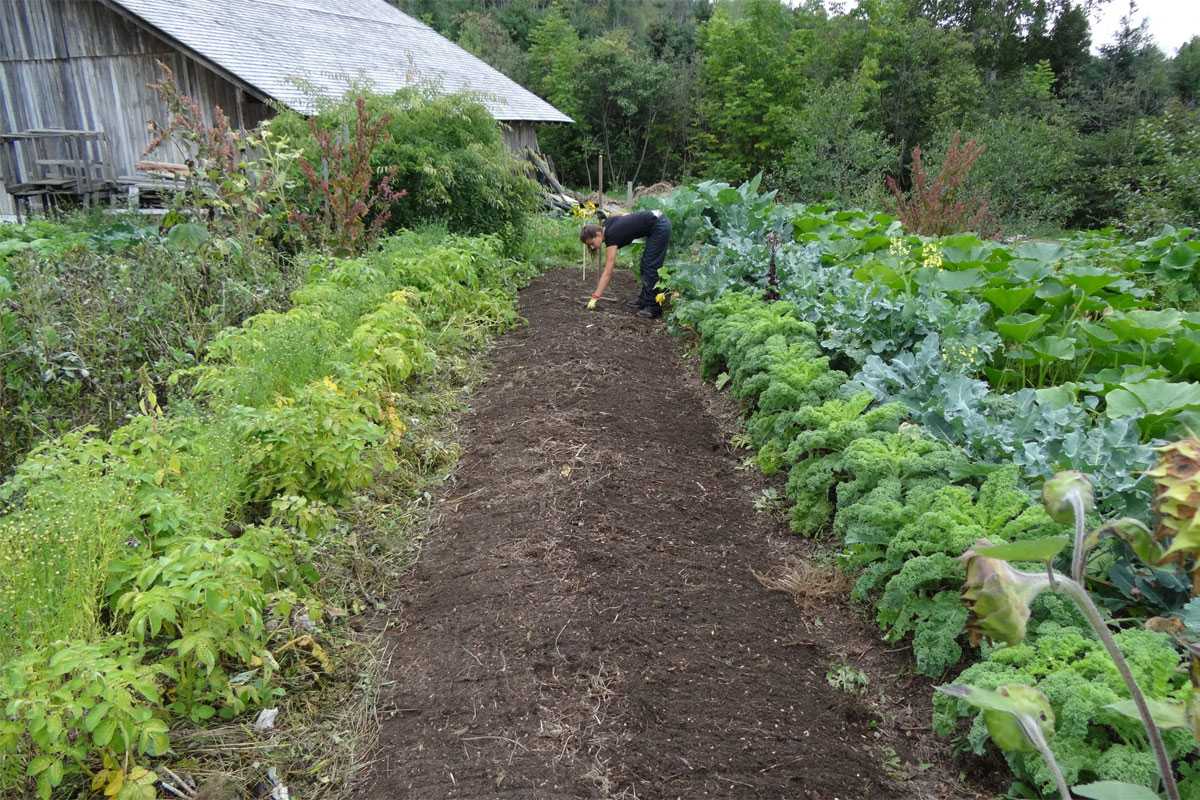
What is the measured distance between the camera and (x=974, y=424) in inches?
146

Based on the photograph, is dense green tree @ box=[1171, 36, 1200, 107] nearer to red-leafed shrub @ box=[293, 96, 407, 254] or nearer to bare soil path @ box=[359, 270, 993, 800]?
red-leafed shrub @ box=[293, 96, 407, 254]

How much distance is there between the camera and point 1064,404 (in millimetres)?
3791

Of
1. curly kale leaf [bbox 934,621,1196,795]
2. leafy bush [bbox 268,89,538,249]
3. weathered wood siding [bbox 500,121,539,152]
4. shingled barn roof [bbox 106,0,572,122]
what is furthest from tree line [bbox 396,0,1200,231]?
curly kale leaf [bbox 934,621,1196,795]

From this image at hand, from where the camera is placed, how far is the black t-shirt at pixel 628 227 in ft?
28.4

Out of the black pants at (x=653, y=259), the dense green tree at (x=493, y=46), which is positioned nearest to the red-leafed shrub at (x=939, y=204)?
A: the black pants at (x=653, y=259)

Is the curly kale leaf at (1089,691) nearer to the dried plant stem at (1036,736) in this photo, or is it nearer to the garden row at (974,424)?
the garden row at (974,424)

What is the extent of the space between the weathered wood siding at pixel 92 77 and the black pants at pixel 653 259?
801 centimetres

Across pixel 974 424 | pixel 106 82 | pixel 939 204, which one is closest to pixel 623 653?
pixel 974 424

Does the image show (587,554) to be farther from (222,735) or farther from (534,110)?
(534,110)

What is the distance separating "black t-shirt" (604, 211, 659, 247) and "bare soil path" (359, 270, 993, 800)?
3990 mm

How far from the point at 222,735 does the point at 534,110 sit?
20.3 metres

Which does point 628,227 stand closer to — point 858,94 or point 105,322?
point 105,322

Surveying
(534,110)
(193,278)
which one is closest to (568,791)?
(193,278)

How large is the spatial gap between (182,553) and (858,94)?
23448mm
